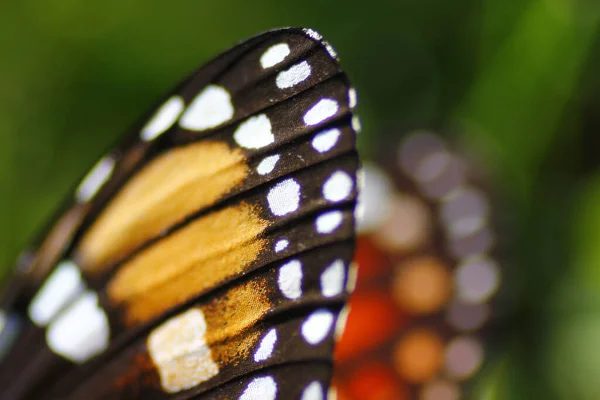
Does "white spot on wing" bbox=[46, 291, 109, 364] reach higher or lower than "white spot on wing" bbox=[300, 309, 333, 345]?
higher

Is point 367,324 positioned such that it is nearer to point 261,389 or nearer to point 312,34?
point 261,389

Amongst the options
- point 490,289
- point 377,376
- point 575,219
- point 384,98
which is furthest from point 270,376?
point 384,98

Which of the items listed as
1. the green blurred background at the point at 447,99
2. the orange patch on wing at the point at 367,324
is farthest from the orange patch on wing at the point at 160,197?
the green blurred background at the point at 447,99

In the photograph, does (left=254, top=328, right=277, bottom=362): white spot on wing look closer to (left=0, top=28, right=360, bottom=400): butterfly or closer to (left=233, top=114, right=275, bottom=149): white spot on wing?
(left=0, top=28, right=360, bottom=400): butterfly

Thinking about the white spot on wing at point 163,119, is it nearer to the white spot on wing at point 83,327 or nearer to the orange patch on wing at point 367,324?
the white spot on wing at point 83,327

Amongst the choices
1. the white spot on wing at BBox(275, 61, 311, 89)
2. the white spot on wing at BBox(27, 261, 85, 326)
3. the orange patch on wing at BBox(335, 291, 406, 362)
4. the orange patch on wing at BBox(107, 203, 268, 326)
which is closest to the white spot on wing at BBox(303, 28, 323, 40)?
the white spot on wing at BBox(275, 61, 311, 89)

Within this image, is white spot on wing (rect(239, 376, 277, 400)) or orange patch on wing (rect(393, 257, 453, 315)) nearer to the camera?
white spot on wing (rect(239, 376, 277, 400))
